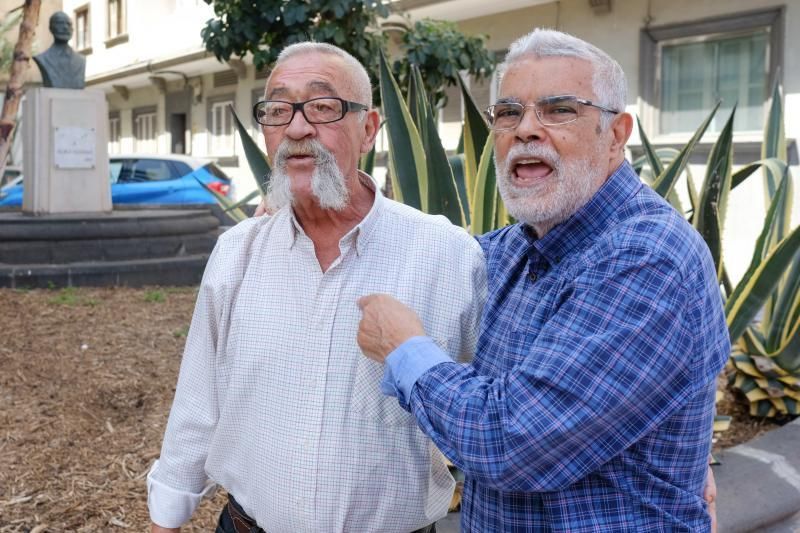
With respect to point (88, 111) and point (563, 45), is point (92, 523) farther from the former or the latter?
point (88, 111)

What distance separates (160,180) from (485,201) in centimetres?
1098

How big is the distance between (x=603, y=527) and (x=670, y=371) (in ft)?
0.94

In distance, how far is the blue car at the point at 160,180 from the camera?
13266 millimetres

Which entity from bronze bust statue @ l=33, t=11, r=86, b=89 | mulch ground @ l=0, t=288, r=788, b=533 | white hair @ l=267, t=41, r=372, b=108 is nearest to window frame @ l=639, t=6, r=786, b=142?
mulch ground @ l=0, t=288, r=788, b=533

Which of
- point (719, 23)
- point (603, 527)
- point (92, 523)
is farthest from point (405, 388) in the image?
point (719, 23)

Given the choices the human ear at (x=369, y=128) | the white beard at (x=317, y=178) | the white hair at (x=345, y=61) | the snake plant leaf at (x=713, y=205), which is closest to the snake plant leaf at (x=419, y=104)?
the snake plant leaf at (x=713, y=205)

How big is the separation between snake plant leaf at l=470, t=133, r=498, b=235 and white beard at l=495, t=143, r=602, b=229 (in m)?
1.54

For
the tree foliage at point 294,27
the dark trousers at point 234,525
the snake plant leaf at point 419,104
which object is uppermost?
the tree foliage at point 294,27

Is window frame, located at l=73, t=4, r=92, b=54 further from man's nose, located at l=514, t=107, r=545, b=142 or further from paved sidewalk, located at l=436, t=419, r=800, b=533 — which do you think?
man's nose, located at l=514, t=107, r=545, b=142

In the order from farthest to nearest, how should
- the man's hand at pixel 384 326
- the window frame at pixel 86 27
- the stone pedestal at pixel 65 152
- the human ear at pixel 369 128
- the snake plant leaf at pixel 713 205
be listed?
1. the window frame at pixel 86 27
2. the stone pedestal at pixel 65 152
3. the snake plant leaf at pixel 713 205
4. the human ear at pixel 369 128
5. the man's hand at pixel 384 326

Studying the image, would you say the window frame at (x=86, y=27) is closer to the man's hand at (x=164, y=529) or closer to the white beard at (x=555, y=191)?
the man's hand at (x=164, y=529)

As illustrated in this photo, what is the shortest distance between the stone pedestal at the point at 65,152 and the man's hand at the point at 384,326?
9.07 metres

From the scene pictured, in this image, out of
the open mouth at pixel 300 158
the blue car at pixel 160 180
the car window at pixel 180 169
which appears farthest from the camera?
the car window at pixel 180 169

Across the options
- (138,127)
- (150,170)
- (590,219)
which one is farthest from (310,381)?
(138,127)
